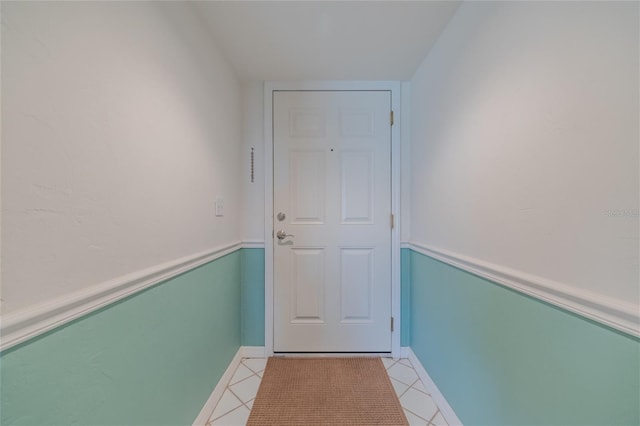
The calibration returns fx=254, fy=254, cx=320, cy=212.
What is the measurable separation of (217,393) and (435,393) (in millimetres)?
1235

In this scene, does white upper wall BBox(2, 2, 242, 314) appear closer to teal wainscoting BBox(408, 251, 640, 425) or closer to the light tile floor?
the light tile floor

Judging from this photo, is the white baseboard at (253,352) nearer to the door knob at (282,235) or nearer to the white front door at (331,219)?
the white front door at (331,219)

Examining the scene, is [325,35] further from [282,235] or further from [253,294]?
[253,294]

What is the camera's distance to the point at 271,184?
189 cm

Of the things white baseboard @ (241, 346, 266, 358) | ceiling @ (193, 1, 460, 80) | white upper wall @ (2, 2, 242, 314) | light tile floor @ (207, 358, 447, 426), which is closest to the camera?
white upper wall @ (2, 2, 242, 314)

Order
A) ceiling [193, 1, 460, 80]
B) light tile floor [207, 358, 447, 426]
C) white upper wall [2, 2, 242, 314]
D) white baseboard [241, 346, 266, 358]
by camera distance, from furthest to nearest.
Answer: white baseboard [241, 346, 266, 358], light tile floor [207, 358, 447, 426], ceiling [193, 1, 460, 80], white upper wall [2, 2, 242, 314]

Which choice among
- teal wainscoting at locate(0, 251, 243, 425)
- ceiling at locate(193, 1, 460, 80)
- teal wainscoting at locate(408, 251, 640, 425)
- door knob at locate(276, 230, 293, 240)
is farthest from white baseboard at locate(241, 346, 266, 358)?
ceiling at locate(193, 1, 460, 80)

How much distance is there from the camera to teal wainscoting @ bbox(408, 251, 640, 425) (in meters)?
0.61

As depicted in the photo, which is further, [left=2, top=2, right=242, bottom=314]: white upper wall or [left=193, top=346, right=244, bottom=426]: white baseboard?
[left=193, top=346, right=244, bottom=426]: white baseboard

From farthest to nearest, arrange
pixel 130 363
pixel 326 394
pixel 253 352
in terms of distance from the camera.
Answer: pixel 253 352
pixel 326 394
pixel 130 363

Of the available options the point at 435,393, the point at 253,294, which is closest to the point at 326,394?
the point at 435,393

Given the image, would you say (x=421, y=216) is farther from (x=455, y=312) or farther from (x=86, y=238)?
(x=86, y=238)

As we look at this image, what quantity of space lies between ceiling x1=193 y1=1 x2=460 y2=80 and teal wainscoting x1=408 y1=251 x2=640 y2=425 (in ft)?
4.18

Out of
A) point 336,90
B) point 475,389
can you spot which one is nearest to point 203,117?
point 336,90
